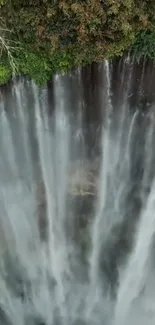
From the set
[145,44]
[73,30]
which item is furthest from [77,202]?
[73,30]

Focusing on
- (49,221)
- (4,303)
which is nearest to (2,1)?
(49,221)

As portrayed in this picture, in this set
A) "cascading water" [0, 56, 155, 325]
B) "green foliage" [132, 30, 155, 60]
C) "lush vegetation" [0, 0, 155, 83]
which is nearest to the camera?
"lush vegetation" [0, 0, 155, 83]

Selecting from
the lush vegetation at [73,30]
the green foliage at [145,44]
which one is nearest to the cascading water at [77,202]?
the green foliage at [145,44]

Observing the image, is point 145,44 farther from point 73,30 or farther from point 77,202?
point 77,202

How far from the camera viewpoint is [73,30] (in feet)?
21.5

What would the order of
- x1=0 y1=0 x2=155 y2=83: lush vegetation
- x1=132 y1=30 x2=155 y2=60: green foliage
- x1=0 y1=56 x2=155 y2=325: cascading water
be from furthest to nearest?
1. x1=0 y1=56 x2=155 y2=325: cascading water
2. x1=132 y1=30 x2=155 y2=60: green foliage
3. x1=0 y1=0 x2=155 y2=83: lush vegetation

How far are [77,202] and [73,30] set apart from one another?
4043 millimetres

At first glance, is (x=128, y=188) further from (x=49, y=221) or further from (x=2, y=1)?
(x=2, y=1)

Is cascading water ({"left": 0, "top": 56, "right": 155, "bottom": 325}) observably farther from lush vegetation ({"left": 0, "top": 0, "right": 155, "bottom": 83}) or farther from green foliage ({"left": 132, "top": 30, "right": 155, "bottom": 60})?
lush vegetation ({"left": 0, "top": 0, "right": 155, "bottom": 83})

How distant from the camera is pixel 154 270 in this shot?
10.4m

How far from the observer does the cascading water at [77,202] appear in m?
8.18

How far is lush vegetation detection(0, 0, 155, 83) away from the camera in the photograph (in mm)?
6277

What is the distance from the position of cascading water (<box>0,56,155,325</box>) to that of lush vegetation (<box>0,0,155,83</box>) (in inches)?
22.3

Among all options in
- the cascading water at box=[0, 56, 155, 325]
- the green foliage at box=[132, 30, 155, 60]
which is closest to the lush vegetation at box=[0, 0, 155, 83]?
the green foliage at box=[132, 30, 155, 60]
